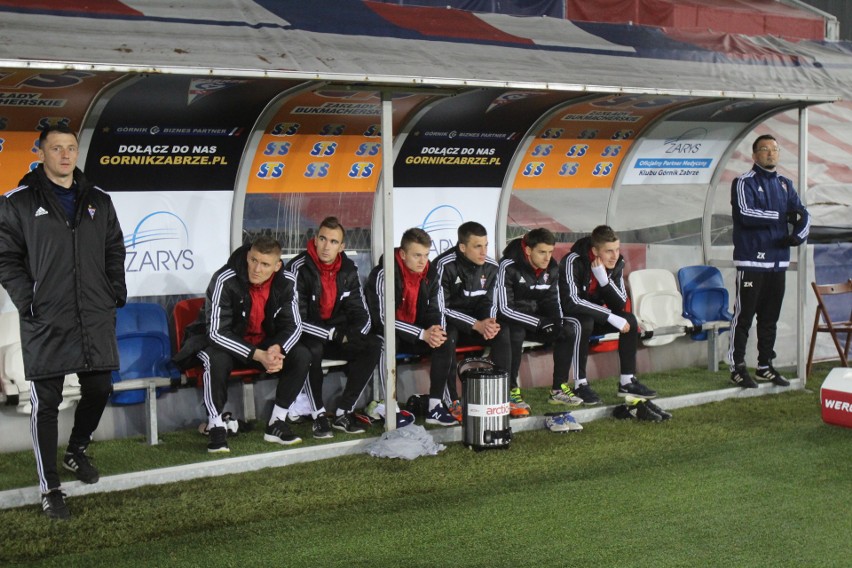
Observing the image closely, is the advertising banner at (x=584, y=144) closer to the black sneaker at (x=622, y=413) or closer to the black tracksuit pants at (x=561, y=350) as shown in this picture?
the black tracksuit pants at (x=561, y=350)

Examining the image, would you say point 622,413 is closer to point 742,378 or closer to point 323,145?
point 742,378

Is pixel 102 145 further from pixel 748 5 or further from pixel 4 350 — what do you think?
pixel 748 5

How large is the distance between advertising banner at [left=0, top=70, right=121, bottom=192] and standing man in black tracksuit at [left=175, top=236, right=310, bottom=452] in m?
1.22

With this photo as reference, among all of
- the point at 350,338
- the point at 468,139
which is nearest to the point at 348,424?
the point at 350,338

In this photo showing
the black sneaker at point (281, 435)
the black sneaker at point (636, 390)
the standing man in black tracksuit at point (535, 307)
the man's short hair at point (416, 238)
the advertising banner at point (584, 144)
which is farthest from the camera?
the advertising banner at point (584, 144)

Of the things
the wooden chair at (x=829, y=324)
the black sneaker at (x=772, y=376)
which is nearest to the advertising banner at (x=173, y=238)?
the black sneaker at (x=772, y=376)

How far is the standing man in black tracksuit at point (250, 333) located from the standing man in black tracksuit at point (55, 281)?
41.6 inches

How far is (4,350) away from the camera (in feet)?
19.1

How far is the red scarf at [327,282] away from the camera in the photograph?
6434 mm

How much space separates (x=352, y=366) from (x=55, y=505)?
219 centimetres

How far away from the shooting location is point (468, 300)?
6844 mm

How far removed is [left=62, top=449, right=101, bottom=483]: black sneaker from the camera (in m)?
5.00

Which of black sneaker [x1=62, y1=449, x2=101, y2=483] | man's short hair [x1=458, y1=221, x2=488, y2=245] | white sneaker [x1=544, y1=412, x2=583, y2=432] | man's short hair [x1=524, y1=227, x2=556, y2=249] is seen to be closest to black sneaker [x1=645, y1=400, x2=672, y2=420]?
white sneaker [x1=544, y1=412, x2=583, y2=432]

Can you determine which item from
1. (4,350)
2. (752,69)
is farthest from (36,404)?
(752,69)
